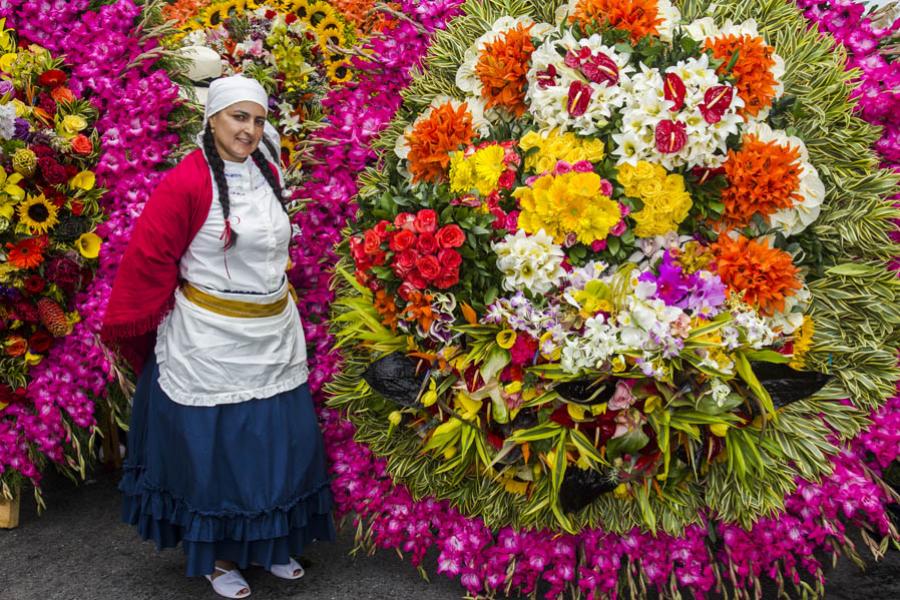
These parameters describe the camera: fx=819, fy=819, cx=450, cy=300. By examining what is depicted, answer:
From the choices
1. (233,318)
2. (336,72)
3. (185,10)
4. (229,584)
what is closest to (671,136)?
(233,318)

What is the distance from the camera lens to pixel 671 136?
2490 mm

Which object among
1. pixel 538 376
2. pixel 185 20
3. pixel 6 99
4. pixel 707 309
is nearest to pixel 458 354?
pixel 538 376

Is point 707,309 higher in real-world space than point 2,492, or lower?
higher

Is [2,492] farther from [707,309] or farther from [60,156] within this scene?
[707,309]

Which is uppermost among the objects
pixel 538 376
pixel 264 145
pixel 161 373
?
pixel 264 145

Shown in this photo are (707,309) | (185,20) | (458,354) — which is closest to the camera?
(707,309)

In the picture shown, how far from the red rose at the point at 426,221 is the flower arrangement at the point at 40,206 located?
1.68m

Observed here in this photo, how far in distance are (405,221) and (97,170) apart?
5.53 ft

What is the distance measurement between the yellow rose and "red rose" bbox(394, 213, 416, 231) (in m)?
1.66

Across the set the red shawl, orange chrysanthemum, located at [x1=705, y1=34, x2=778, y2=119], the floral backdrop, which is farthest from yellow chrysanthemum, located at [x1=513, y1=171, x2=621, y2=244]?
the red shawl

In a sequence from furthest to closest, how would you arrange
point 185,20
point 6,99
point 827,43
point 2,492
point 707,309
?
point 185,20
point 2,492
point 6,99
point 827,43
point 707,309

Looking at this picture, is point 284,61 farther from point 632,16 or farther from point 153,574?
point 153,574

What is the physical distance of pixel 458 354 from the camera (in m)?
2.64

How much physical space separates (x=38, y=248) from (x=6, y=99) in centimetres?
62
